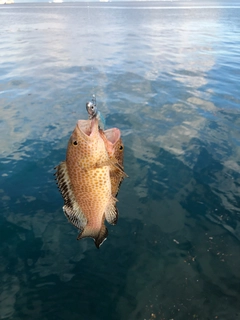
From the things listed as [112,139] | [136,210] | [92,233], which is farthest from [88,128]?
[136,210]

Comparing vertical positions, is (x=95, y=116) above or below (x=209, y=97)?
above

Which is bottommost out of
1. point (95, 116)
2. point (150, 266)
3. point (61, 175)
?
point (150, 266)

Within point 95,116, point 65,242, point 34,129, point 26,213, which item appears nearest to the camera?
point 95,116

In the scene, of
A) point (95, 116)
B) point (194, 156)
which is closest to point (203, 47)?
point (194, 156)

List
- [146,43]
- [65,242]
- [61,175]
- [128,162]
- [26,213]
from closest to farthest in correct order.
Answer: [61,175], [65,242], [26,213], [128,162], [146,43]

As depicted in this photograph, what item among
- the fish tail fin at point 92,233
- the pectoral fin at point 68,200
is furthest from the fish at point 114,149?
the fish tail fin at point 92,233

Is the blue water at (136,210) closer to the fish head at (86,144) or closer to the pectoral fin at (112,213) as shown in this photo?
the pectoral fin at (112,213)

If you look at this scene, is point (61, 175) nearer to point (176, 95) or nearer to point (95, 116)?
point (95, 116)
